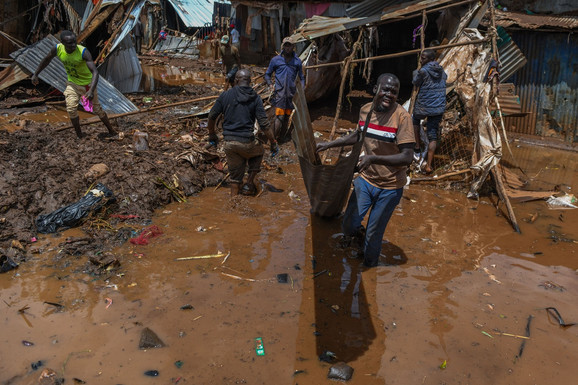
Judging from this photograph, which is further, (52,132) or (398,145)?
(52,132)

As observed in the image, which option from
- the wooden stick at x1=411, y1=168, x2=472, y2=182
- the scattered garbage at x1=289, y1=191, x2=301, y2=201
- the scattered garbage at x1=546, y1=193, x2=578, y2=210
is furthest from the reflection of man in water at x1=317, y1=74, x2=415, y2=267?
the scattered garbage at x1=546, y1=193, x2=578, y2=210

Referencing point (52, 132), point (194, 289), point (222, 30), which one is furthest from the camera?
point (222, 30)

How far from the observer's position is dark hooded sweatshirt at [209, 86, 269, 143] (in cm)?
512

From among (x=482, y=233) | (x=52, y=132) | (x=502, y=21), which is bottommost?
(x=482, y=233)

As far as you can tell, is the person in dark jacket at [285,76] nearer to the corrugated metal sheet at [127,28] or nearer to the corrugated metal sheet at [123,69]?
the corrugated metal sheet at [127,28]

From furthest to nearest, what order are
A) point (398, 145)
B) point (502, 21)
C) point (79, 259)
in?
point (502, 21) → point (79, 259) → point (398, 145)

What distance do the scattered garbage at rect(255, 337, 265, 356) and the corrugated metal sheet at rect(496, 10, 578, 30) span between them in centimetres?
764

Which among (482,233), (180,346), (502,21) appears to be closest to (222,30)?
(502,21)

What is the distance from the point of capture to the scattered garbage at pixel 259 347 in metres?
3.05

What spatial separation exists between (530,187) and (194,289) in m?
4.95

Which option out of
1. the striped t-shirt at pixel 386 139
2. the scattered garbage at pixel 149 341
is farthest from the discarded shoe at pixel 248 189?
the scattered garbage at pixel 149 341

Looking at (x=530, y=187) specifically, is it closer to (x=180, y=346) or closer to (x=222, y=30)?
(x=180, y=346)

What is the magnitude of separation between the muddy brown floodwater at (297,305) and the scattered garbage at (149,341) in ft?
0.16

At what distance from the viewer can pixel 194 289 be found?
3738mm
